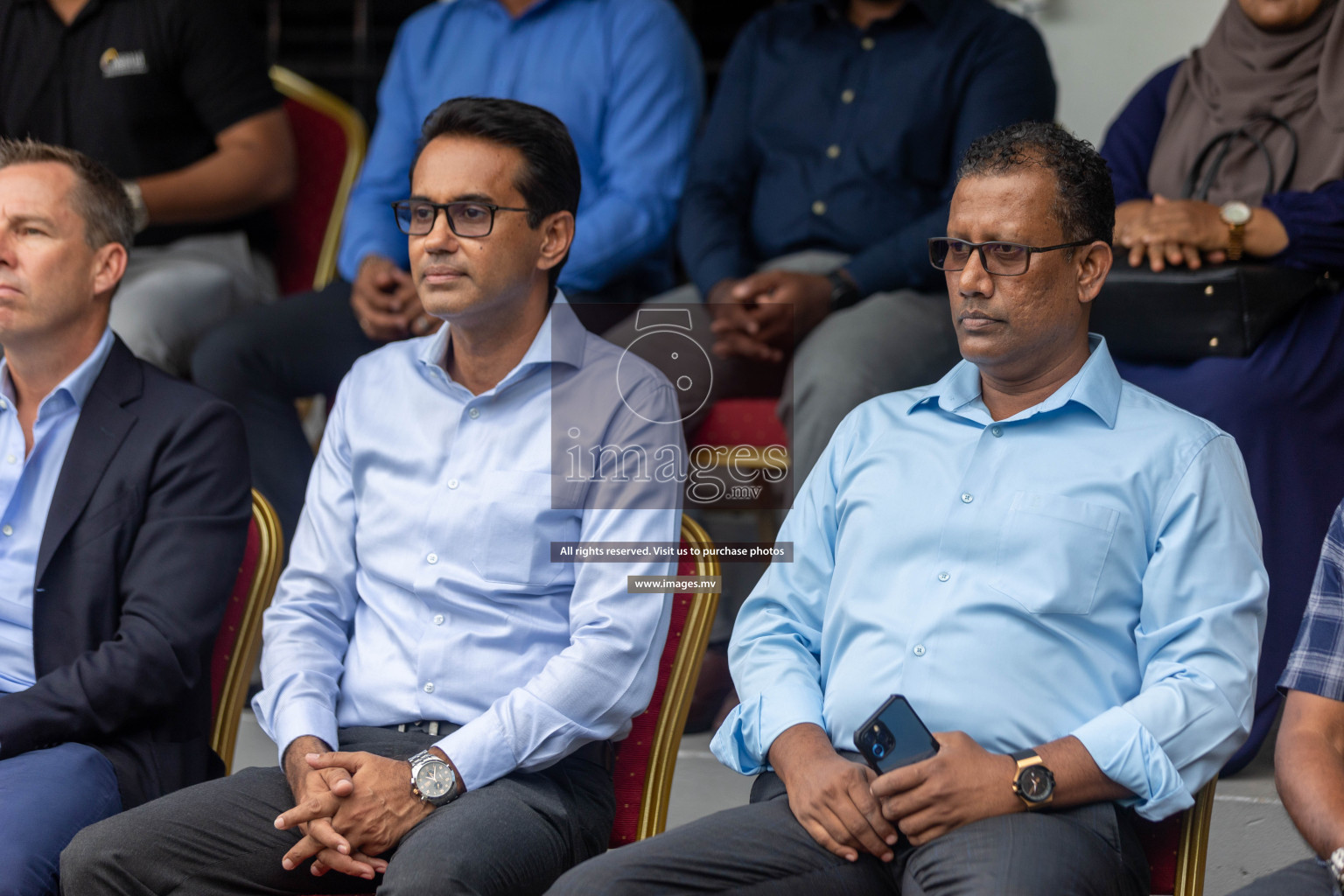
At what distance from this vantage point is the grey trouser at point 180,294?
3.04 meters

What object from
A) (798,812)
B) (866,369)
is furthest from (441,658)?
(866,369)

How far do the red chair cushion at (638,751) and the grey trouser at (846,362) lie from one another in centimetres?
58

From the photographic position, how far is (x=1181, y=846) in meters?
1.61

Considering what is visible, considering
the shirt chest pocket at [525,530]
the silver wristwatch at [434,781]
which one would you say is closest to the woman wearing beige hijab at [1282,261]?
the shirt chest pocket at [525,530]

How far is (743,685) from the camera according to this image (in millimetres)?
1787

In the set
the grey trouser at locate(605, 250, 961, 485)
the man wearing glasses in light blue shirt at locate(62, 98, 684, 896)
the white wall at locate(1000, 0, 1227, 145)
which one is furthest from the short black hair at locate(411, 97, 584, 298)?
the white wall at locate(1000, 0, 1227, 145)

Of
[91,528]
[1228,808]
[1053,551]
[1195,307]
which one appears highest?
[1195,307]

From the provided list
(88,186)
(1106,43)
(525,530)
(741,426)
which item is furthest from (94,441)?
(1106,43)

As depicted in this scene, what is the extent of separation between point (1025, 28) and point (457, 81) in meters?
1.35

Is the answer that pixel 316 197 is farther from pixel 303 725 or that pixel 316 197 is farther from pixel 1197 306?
pixel 1197 306

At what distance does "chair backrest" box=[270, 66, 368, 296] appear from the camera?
3533 mm

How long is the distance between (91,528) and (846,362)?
142cm

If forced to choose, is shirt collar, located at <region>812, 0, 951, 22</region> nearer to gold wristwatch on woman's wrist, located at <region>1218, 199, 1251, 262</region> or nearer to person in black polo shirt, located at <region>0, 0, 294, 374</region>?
gold wristwatch on woman's wrist, located at <region>1218, 199, 1251, 262</region>

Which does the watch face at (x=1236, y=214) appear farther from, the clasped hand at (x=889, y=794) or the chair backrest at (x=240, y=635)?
the chair backrest at (x=240, y=635)
